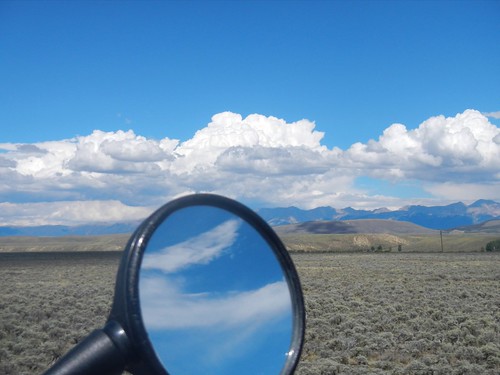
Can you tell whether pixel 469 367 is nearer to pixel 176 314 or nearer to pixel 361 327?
pixel 361 327

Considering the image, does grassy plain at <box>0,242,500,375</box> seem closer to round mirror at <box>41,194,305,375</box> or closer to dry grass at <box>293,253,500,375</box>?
dry grass at <box>293,253,500,375</box>

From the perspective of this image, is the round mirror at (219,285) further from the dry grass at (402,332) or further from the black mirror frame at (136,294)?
the dry grass at (402,332)

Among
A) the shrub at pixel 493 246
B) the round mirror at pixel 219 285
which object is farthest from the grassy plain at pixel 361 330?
the shrub at pixel 493 246

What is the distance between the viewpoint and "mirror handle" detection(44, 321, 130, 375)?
1.64m

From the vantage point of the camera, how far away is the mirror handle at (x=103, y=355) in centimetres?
164

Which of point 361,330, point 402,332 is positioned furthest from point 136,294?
point 361,330

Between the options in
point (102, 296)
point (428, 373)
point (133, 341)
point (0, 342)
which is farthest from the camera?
point (102, 296)

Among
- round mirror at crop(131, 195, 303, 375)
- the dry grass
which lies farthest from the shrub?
round mirror at crop(131, 195, 303, 375)

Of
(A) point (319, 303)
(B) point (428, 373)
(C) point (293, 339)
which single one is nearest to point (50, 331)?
(B) point (428, 373)

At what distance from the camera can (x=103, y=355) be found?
1647 mm

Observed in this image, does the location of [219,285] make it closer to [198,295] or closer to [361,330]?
[198,295]

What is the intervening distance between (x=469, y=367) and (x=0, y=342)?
8449 mm

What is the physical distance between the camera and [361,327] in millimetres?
12875

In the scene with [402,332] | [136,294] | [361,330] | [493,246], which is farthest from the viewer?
[493,246]
